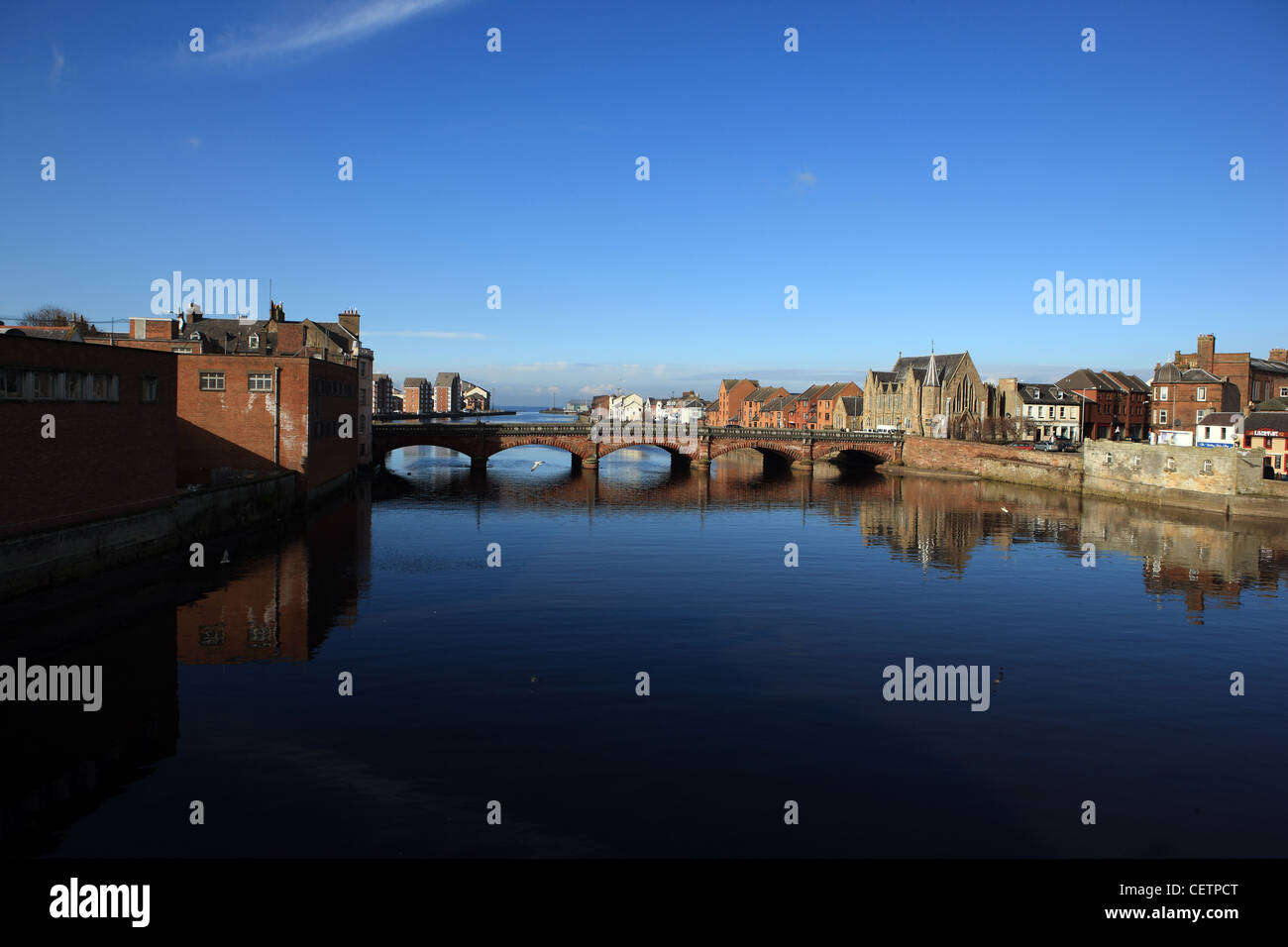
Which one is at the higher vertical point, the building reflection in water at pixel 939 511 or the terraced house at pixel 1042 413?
the terraced house at pixel 1042 413

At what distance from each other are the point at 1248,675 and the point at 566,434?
290 ft

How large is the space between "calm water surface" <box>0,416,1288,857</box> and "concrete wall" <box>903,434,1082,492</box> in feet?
136

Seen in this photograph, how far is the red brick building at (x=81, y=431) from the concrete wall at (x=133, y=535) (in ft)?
2.31

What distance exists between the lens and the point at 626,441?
374 ft

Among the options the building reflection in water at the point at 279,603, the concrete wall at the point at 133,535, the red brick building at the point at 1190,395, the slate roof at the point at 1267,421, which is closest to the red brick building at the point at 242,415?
the concrete wall at the point at 133,535

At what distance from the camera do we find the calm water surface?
690 inches

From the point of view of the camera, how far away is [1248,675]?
29578mm

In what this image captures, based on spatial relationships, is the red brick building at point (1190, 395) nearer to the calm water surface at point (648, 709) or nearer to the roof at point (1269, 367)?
the roof at point (1269, 367)

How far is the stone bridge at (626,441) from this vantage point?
10575cm

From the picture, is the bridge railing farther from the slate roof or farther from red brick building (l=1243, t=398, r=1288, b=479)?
red brick building (l=1243, t=398, r=1288, b=479)

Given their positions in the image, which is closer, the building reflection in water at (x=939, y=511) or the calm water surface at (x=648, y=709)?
the calm water surface at (x=648, y=709)

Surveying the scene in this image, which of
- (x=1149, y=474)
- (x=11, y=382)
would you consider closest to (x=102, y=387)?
(x=11, y=382)

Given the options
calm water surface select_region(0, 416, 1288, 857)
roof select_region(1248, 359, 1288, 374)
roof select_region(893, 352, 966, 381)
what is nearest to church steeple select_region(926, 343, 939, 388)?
roof select_region(893, 352, 966, 381)
